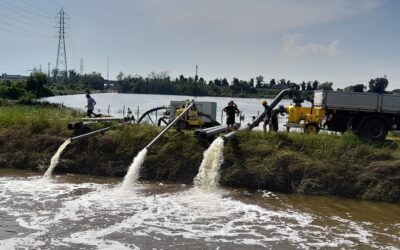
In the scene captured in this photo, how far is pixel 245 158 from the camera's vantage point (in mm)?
16797

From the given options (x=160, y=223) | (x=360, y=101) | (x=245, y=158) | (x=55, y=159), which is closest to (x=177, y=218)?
(x=160, y=223)

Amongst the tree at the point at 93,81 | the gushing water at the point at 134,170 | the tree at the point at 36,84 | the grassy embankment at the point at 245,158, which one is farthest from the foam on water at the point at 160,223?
the tree at the point at 93,81

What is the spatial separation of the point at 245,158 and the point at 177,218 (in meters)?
5.59

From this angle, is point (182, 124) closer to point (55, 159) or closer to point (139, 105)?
point (55, 159)

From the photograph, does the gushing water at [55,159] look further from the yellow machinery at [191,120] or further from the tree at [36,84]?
the tree at [36,84]

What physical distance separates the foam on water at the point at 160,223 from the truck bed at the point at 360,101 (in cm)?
692

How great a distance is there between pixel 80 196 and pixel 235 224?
501 centimetres

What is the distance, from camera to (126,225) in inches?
437

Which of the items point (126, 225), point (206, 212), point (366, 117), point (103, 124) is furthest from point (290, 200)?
point (103, 124)

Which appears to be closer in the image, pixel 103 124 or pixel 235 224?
pixel 235 224

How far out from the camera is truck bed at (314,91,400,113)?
19500mm

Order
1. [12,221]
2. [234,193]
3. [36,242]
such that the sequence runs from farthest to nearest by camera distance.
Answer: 1. [234,193]
2. [12,221]
3. [36,242]

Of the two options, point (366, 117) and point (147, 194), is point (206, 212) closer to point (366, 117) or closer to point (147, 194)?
point (147, 194)

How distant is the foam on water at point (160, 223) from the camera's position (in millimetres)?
10070
